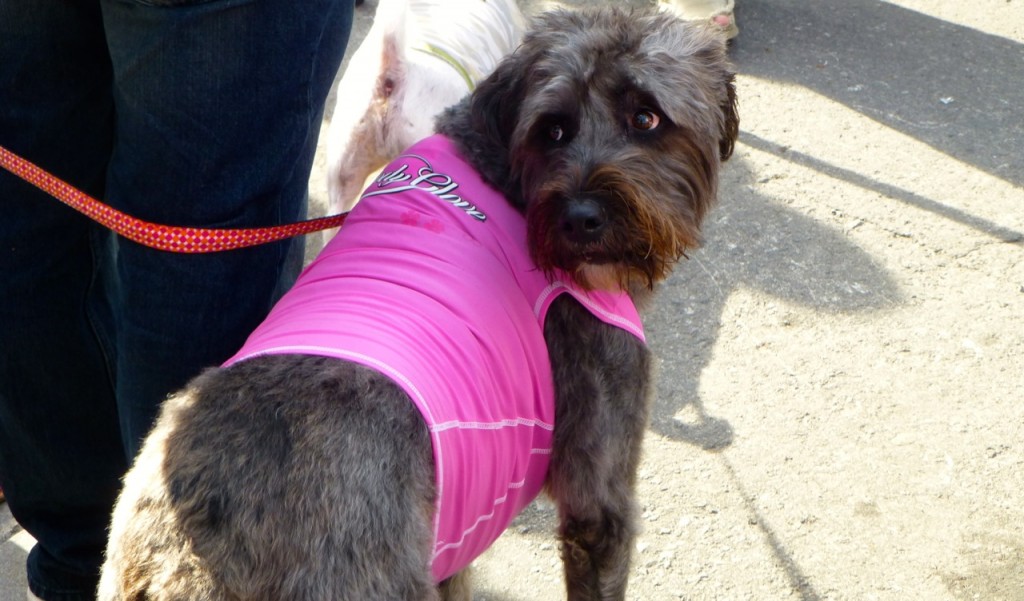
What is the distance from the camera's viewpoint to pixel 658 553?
10.3ft

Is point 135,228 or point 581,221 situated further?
point 581,221

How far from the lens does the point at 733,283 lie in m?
Answer: 4.32

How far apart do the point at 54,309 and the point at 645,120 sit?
56.9 inches

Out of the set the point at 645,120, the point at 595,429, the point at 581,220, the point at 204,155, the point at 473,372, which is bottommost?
the point at 595,429

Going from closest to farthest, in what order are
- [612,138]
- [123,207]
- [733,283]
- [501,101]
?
1. [123,207]
2. [612,138]
3. [501,101]
4. [733,283]

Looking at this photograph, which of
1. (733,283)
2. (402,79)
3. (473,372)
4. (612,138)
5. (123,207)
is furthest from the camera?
(733,283)

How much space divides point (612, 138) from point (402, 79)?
55.5 inches

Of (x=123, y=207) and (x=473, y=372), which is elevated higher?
(x=123, y=207)

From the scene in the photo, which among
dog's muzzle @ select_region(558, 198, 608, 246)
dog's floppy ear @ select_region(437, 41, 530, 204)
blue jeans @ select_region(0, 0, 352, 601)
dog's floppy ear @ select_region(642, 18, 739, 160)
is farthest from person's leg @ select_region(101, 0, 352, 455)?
dog's floppy ear @ select_region(642, 18, 739, 160)

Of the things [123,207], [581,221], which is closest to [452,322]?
[581,221]

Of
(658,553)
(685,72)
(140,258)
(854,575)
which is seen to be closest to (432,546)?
(140,258)

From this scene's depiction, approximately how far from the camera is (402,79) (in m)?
3.53

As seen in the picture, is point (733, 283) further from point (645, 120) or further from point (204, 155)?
point (204, 155)

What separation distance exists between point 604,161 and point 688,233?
0.31 m
